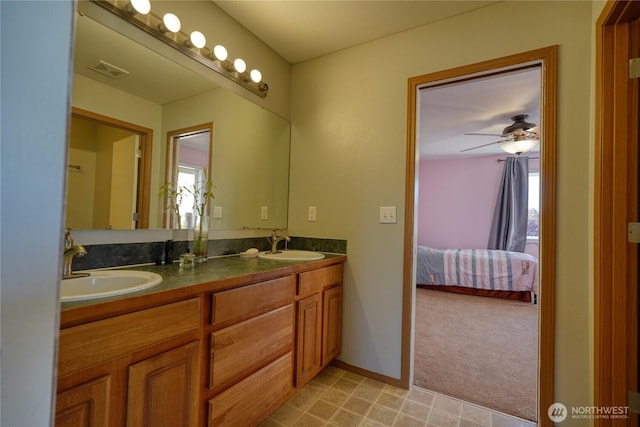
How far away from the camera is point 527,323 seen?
9.96 feet

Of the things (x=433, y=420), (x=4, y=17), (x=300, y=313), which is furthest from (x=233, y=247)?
(x=4, y=17)

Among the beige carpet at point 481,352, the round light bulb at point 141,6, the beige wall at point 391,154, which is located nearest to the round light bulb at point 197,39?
the round light bulb at point 141,6

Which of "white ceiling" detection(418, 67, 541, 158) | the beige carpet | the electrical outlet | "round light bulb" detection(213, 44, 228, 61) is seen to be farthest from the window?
"round light bulb" detection(213, 44, 228, 61)

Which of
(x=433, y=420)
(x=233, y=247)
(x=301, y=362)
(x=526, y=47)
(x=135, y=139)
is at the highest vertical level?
(x=526, y=47)

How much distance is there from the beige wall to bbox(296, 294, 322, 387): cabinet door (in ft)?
1.11

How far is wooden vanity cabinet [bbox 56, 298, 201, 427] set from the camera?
0.76 metres

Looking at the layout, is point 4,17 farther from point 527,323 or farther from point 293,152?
point 527,323

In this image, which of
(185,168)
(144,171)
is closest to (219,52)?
(185,168)

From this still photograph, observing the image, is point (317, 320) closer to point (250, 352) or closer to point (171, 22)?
point (250, 352)

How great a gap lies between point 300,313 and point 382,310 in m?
0.63

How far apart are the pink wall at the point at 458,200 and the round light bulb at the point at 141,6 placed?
502 centimetres

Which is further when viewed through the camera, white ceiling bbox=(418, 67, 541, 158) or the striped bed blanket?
the striped bed blanket

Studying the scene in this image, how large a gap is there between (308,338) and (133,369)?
39.2 inches

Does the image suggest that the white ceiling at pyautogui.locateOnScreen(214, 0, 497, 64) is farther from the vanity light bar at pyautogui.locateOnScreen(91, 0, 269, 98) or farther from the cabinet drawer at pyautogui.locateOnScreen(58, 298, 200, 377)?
the cabinet drawer at pyautogui.locateOnScreen(58, 298, 200, 377)
